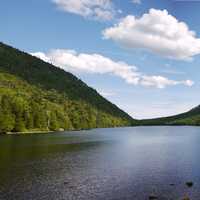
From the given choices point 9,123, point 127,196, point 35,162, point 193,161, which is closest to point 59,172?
point 35,162

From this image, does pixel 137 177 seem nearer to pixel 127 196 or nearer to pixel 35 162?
pixel 127 196

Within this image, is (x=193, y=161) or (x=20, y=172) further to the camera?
(x=193, y=161)

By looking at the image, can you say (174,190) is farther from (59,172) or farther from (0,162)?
(0,162)

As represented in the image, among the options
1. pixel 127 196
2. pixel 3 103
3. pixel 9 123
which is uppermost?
pixel 3 103

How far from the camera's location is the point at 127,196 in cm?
4628

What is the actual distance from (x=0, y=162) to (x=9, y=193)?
29.6 m

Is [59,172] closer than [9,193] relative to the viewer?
No

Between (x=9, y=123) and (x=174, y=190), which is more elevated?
(x=9, y=123)

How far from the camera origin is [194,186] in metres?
52.4

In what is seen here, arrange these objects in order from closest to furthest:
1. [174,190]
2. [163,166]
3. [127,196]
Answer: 1. [127,196]
2. [174,190]
3. [163,166]

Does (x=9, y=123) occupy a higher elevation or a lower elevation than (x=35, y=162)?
higher

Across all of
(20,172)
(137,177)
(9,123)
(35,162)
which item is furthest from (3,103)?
(137,177)

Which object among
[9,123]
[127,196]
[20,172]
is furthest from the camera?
[9,123]

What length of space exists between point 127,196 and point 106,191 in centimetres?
423
